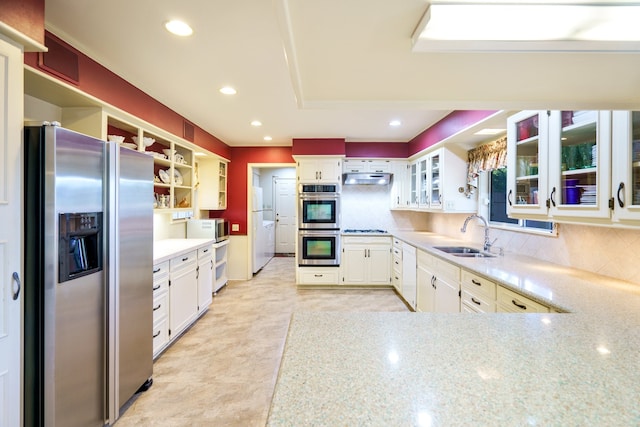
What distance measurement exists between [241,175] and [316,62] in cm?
434

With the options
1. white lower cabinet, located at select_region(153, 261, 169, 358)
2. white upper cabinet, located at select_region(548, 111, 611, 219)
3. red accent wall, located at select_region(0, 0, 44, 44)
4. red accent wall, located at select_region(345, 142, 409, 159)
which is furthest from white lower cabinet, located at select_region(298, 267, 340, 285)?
red accent wall, located at select_region(0, 0, 44, 44)

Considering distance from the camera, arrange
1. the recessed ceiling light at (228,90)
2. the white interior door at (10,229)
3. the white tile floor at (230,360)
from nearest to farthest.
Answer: the white interior door at (10,229), the white tile floor at (230,360), the recessed ceiling light at (228,90)

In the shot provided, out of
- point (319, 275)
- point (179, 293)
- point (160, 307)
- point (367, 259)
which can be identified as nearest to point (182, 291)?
point (179, 293)

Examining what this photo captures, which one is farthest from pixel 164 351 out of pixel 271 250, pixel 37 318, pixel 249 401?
pixel 271 250

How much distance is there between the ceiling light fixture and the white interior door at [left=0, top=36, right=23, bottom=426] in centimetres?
166

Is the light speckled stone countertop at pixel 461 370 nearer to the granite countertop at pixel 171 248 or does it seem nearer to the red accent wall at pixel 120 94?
the granite countertop at pixel 171 248

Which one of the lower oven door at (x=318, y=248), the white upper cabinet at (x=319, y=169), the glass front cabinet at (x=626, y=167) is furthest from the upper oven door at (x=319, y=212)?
the glass front cabinet at (x=626, y=167)

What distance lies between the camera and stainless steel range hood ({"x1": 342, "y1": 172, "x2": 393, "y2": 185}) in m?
4.61

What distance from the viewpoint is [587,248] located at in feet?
6.59

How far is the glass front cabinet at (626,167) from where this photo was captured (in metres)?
1.36

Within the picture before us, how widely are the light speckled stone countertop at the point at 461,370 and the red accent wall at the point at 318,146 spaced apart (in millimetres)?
3552

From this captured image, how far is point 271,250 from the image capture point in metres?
6.88

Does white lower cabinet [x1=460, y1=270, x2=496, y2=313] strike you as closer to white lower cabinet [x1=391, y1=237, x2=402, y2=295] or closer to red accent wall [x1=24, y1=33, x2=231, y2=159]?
white lower cabinet [x1=391, y1=237, x2=402, y2=295]

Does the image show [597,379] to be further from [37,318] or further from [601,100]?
[37,318]
